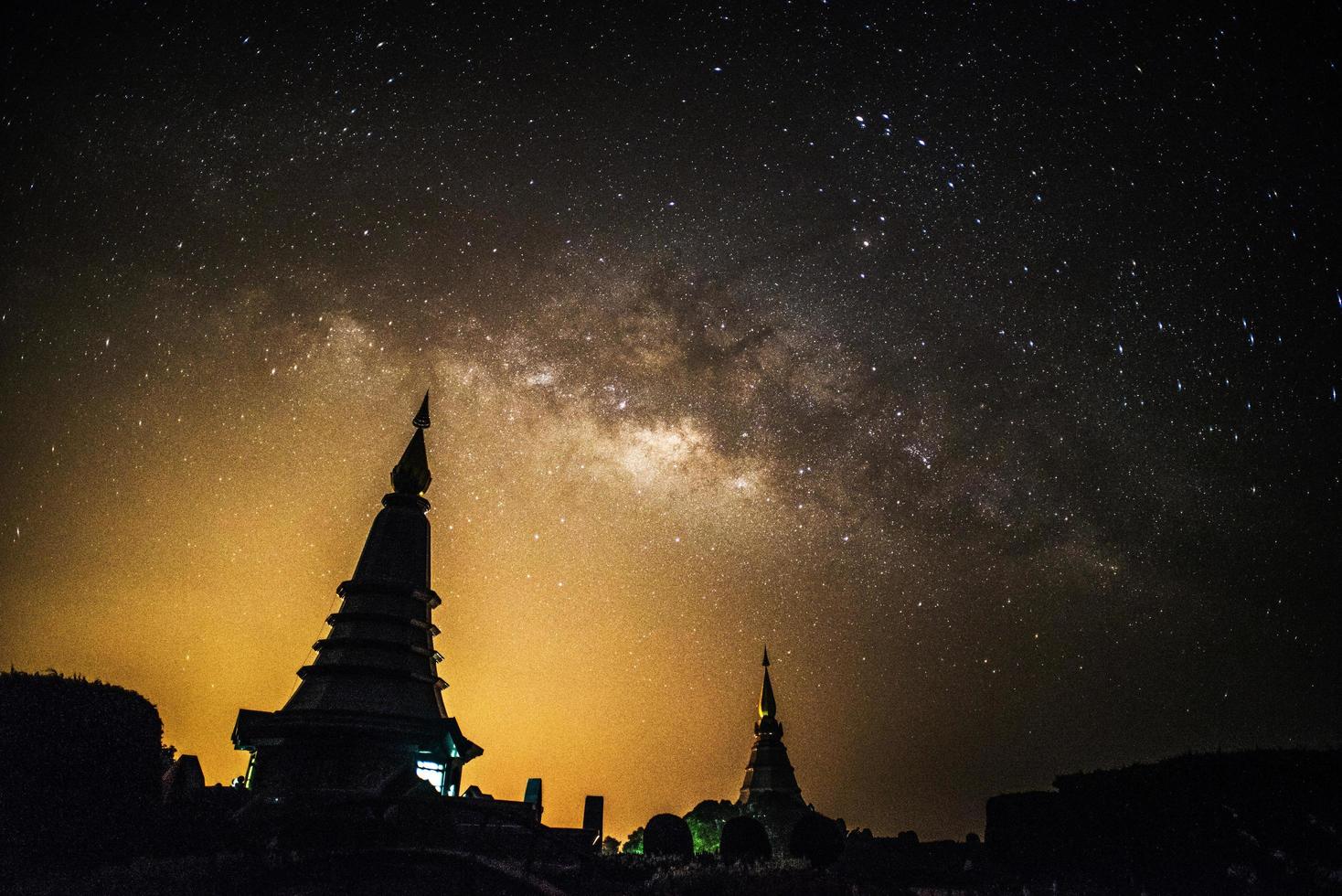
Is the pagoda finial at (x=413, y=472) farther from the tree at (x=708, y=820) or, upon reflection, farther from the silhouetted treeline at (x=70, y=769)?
the tree at (x=708, y=820)

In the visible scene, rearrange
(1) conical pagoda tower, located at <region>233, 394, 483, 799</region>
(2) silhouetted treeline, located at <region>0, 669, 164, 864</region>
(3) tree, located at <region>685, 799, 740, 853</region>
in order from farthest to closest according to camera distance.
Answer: (3) tree, located at <region>685, 799, 740, 853</region> → (1) conical pagoda tower, located at <region>233, 394, 483, 799</region> → (2) silhouetted treeline, located at <region>0, 669, 164, 864</region>

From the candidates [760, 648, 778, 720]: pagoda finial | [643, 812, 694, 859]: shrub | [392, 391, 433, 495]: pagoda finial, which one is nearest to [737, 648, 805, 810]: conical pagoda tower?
[760, 648, 778, 720]: pagoda finial

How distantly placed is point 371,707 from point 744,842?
15084 millimetres

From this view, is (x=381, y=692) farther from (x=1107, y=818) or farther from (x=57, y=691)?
(x=1107, y=818)

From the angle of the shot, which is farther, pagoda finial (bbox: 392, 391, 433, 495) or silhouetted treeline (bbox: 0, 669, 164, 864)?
pagoda finial (bbox: 392, 391, 433, 495)

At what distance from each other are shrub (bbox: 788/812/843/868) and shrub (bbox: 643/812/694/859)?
4.07 m

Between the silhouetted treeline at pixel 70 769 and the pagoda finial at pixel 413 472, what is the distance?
62.9ft

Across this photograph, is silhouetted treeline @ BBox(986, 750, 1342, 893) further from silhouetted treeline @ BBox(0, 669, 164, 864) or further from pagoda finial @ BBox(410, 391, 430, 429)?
pagoda finial @ BBox(410, 391, 430, 429)

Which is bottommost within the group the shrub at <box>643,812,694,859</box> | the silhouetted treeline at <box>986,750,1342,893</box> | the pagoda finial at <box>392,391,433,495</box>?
the shrub at <box>643,812,694,859</box>

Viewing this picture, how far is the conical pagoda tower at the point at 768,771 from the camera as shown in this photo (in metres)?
52.6

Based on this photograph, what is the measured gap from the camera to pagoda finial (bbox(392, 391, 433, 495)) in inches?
1453

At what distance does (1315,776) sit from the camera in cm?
1409

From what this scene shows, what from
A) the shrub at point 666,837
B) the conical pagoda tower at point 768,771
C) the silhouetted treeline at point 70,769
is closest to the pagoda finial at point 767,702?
the conical pagoda tower at point 768,771

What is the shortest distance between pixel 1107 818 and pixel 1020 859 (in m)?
3.51
